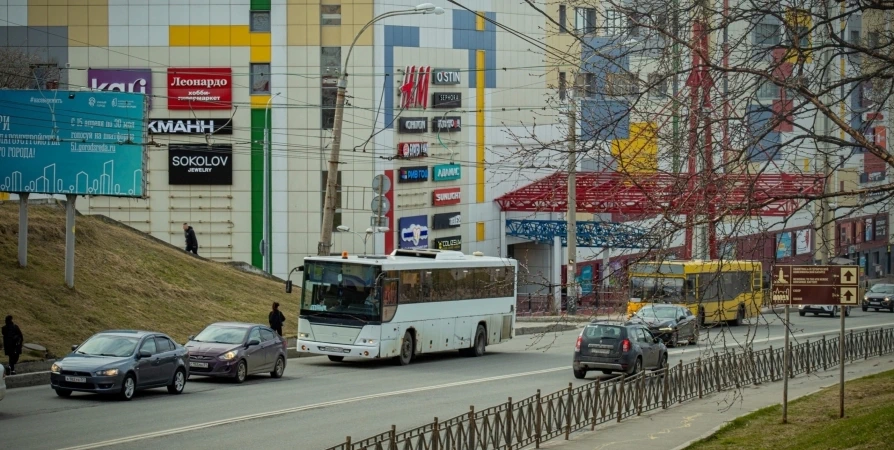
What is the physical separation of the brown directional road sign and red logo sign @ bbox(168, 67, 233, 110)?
4055 cm

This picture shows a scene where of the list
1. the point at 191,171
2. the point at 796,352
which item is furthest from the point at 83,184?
the point at 191,171

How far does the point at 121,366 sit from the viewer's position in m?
23.0

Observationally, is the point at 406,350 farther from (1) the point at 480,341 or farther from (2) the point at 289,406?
(2) the point at 289,406

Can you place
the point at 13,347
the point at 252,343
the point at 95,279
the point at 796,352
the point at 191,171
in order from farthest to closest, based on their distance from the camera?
the point at 191,171, the point at 95,279, the point at 796,352, the point at 252,343, the point at 13,347

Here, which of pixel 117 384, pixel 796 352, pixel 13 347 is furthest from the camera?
pixel 796 352

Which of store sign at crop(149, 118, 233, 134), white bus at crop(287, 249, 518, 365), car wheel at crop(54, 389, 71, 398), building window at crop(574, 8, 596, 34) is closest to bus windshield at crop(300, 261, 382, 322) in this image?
white bus at crop(287, 249, 518, 365)

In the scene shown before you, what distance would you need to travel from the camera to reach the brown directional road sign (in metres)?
21.0

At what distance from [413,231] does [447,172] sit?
409cm

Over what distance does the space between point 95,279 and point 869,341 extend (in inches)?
850

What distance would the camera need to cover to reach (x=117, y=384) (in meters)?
22.8

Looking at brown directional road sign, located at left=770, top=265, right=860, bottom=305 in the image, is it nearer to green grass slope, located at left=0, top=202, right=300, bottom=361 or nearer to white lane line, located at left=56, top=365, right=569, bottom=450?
white lane line, located at left=56, top=365, right=569, bottom=450

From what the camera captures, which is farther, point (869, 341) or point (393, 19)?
point (393, 19)

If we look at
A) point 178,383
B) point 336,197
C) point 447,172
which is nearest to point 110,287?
point 178,383

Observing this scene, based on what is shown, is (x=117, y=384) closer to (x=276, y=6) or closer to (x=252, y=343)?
(x=252, y=343)
